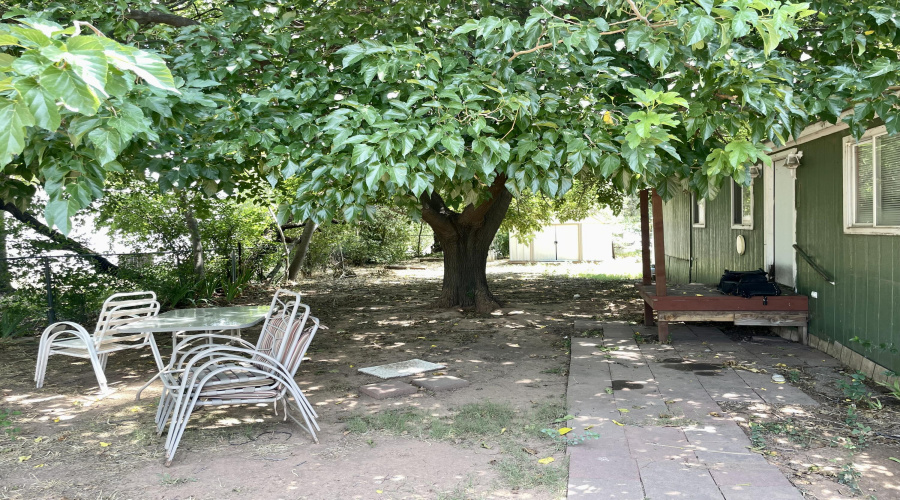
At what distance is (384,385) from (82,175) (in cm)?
351

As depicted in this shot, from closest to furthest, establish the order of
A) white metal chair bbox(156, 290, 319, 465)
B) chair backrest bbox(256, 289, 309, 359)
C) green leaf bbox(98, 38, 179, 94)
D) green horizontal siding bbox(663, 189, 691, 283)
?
green leaf bbox(98, 38, 179, 94), white metal chair bbox(156, 290, 319, 465), chair backrest bbox(256, 289, 309, 359), green horizontal siding bbox(663, 189, 691, 283)

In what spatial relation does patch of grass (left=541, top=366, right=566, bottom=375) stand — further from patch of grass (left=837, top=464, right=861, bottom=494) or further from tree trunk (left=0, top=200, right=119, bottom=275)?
tree trunk (left=0, top=200, right=119, bottom=275)

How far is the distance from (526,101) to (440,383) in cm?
303

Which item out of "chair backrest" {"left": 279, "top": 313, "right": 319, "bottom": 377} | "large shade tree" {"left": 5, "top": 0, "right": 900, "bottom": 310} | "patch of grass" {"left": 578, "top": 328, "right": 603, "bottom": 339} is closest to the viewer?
"large shade tree" {"left": 5, "top": 0, "right": 900, "bottom": 310}

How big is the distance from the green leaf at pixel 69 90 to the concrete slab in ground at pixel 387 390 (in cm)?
410

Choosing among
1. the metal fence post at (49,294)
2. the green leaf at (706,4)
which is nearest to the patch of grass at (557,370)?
the green leaf at (706,4)

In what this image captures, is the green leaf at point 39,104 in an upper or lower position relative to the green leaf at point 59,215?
upper

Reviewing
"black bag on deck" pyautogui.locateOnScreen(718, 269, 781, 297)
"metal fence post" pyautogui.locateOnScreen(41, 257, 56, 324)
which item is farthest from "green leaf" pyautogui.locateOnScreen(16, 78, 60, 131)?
"metal fence post" pyautogui.locateOnScreen(41, 257, 56, 324)

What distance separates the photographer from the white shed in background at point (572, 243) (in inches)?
1011

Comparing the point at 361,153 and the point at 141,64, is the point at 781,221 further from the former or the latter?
the point at 141,64

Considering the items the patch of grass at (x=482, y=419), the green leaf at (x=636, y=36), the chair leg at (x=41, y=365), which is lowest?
the patch of grass at (x=482, y=419)

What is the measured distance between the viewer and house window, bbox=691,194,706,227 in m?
12.2

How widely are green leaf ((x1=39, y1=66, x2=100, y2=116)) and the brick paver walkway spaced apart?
2.86 meters

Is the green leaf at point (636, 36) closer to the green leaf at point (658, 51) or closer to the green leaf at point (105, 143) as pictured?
the green leaf at point (658, 51)
